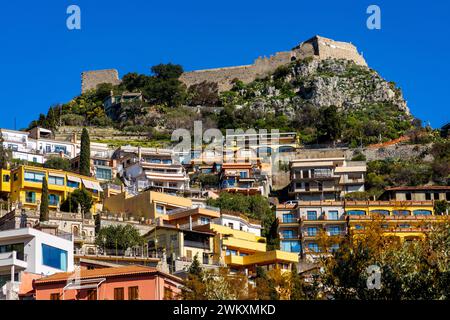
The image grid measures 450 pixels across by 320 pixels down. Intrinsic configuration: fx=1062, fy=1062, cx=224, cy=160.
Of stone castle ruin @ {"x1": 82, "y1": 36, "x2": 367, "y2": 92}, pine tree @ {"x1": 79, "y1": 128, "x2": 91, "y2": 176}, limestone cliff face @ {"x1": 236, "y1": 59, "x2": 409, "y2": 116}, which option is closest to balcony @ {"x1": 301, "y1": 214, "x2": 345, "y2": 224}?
pine tree @ {"x1": 79, "y1": 128, "x2": 91, "y2": 176}

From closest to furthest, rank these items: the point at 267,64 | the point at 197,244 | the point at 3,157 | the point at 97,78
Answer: the point at 197,244 < the point at 3,157 < the point at 267,64 < the point at 97,78

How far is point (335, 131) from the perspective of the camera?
103312mm

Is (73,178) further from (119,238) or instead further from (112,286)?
(112,286)

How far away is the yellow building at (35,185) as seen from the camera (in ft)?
236

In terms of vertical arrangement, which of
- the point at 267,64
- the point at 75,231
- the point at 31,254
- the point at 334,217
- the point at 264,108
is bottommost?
the point at 31,254

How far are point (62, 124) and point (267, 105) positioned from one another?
77.9 feet

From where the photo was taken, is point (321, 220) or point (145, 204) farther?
point (321, 220)

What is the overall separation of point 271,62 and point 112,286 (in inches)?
3895

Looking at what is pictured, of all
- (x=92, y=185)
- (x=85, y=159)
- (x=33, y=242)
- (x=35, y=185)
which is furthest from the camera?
(x=85, y=159)

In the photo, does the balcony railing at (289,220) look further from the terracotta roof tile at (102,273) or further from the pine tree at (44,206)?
the terracotta roof tile at (102,273)

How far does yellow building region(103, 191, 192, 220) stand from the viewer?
69.6 meters

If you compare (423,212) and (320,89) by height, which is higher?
(320,89)

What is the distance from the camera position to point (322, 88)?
408 feet

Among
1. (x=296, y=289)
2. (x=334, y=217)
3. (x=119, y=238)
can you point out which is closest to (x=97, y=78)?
(x=334, y=217)
